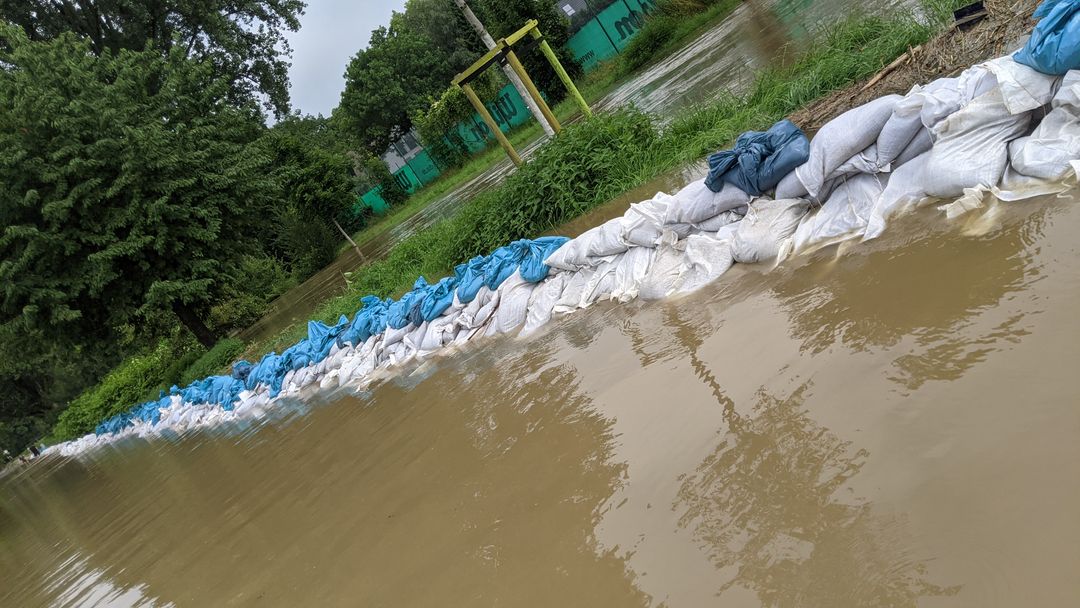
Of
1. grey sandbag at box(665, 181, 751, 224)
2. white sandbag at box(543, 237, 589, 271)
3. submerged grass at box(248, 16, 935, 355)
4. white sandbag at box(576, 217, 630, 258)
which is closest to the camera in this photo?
grey sandbag at box(665, 181, 751, 224)

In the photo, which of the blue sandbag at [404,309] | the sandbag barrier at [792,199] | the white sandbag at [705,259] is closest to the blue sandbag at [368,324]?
the blue sandbag at [404,309]

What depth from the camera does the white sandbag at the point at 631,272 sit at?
4.10 meters

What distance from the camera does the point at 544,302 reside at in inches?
186

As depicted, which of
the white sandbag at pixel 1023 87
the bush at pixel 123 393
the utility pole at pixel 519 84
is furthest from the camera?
the bush at pixel 123 393

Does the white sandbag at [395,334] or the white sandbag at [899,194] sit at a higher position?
the white sandbag at [395,334]

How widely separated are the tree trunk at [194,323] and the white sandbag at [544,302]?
930cm

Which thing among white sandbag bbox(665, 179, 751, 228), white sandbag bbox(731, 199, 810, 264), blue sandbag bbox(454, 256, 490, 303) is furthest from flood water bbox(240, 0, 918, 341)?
white sandbag bbox(731, 199, 810, 264)

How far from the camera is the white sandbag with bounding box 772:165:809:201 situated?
11.5 ft

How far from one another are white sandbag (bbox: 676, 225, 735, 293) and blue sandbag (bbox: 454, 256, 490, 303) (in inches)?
81.9

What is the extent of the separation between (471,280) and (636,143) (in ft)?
7.12

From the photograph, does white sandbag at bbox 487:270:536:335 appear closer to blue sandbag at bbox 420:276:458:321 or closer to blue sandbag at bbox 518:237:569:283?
blue sandbag at bbox 518:237:569:283

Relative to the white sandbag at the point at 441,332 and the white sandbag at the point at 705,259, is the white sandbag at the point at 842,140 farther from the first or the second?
the white sandbag at the point at 441,332

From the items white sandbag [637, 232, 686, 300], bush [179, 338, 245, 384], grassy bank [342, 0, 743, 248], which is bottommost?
white sandbag [637, 232, 686, 300]

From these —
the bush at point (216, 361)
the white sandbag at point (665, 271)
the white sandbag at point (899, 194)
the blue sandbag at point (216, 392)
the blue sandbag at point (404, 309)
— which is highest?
the bush at point (216, 361)
